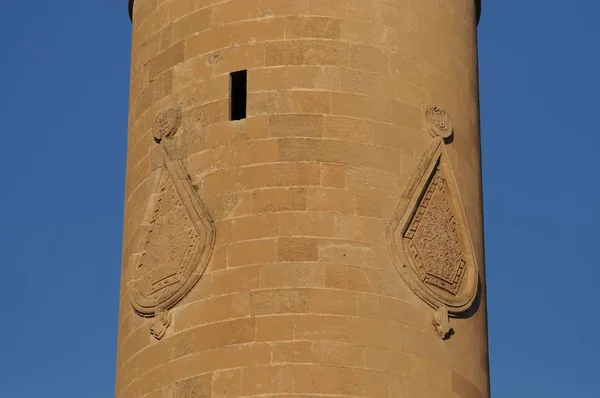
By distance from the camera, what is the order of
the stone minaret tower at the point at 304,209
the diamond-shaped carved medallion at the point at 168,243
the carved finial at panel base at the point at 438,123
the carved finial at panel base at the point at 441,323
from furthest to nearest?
the carved finial at panel base at the point at 438,123 < the diamond-shaped carved medallion at the point at 168,243 < the carved finial at panel base at the point at 441,323 < the stone minaret tower at the point at 304,209

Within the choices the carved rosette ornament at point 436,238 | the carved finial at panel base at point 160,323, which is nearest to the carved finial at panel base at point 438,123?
the carved rosette ornament at point 436,238

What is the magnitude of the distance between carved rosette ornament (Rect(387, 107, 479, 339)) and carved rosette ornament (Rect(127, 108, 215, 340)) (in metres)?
2.41

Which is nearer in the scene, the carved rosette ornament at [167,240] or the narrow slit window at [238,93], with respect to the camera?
the carved rosette ornament at [167,240]

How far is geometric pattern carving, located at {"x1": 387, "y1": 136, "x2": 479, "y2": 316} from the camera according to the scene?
28.5 m

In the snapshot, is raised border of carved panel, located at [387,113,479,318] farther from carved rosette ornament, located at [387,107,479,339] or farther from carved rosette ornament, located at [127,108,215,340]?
carved rosette ornament, located at [127,108,215,340]

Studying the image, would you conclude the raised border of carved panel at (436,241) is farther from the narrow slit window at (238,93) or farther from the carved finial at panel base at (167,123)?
the carved finial at panel base at (167,123)

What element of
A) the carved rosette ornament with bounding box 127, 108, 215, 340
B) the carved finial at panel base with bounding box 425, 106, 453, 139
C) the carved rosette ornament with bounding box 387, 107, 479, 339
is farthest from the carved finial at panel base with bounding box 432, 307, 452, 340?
the carved rosette ornament with bounding box 127, 108, 215, 340

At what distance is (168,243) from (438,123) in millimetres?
3806

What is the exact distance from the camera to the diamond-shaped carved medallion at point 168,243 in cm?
2861

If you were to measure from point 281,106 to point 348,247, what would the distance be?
208 cm

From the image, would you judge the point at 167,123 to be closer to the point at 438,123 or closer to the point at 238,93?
the point at 238,93

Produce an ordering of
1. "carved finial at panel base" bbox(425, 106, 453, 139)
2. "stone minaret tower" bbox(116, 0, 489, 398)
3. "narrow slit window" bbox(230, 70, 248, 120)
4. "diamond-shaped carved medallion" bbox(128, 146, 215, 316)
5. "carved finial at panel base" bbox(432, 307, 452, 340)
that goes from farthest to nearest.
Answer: "carved finial at panel base" bbox(425, 106, 453, 139)
"narrow slit window" bbox(230, 70, 248, 120)
"diamond-shaped carved medallion" bbox(128, 146, 215, 316)
"carved finial at panel base" bbox(432, 307, 452, 340)
"stone minaret tower" bbox(116, 0, 489, 398)

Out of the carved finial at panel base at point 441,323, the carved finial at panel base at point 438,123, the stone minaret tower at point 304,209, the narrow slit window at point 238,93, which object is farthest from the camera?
the carved finial at panel base at point 438,123

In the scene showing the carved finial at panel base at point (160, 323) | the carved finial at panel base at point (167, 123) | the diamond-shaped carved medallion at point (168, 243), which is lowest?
the carved finial at panel base at point (160, 323)
